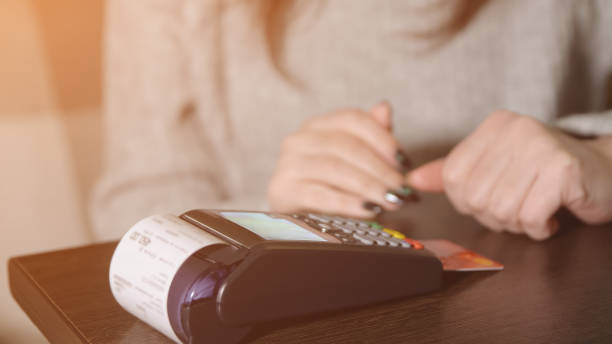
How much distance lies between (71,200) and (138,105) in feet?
1.02

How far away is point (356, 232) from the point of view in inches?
13.6

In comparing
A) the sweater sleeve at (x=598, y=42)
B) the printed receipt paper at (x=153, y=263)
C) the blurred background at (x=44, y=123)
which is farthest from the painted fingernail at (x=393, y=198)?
the blurred background at (x=44, y=123)

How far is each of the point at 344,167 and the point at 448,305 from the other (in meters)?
0.24

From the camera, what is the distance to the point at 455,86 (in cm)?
86

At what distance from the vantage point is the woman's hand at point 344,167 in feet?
1.65

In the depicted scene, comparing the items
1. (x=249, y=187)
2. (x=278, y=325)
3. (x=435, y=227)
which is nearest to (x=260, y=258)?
(x=278, y=325)

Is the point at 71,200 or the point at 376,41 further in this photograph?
the point at 71,200

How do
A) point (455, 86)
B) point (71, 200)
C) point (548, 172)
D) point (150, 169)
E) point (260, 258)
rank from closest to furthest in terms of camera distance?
point (260, 258) < point (548, 172) < point (150, 169) < point (455, 86) < point (71, 200)

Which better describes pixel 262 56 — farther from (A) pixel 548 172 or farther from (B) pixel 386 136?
(A) pixel 548 172

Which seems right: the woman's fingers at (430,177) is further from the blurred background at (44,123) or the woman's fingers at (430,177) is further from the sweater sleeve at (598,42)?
the blurred background at (44,123)

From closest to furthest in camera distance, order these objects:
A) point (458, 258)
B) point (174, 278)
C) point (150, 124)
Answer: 1. point (174, 278)
2. point (458, 258)
3. point (150, 124)

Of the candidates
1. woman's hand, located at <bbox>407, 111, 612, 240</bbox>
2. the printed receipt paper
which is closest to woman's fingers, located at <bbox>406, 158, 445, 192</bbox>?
woman's hand, located at <bbox>407, 111, 612, 240</bbox>

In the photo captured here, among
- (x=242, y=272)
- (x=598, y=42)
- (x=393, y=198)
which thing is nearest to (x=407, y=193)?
(x=393, y=198)

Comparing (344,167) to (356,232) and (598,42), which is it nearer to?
(356,232)
